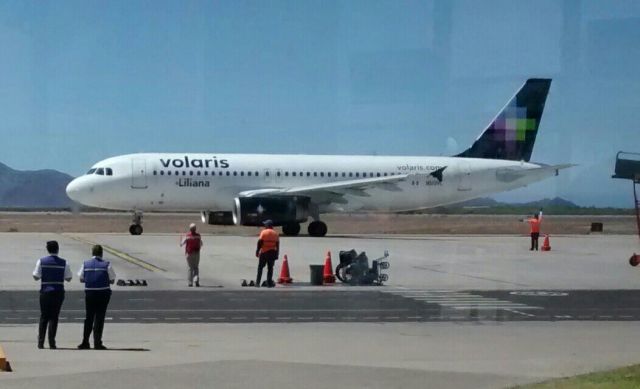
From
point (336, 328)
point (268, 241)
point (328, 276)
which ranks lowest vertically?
point (336, 328)

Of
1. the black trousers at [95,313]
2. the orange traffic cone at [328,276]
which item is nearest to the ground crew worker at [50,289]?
the black trousers at [95,313]

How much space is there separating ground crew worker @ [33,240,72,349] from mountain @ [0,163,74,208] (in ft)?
121

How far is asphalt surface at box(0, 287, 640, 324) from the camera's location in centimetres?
1794

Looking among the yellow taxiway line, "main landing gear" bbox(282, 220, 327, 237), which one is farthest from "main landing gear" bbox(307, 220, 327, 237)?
the yellow taxiway line

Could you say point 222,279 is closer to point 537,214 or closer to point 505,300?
point 505,300

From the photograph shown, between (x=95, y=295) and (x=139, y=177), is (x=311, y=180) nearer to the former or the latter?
(x=139, y=177)

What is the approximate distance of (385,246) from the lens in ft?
137

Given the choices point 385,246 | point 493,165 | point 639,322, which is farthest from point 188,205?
point 639,322

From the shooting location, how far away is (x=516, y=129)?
5431 centimetres

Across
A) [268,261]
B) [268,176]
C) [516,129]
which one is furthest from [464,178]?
[268,261]

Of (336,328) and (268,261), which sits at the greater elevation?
(268,261)

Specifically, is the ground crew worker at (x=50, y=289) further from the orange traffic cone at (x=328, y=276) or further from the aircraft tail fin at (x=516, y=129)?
the aircraft tail fin at (x=516, y=129)

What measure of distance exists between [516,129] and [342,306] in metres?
35.9

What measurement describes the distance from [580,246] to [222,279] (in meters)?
22.3
